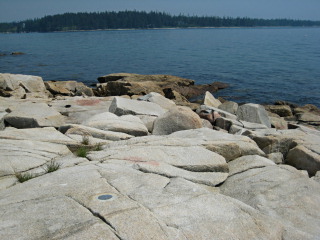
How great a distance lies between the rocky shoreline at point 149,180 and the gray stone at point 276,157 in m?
0.06

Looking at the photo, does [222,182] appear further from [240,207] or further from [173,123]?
[173,123]

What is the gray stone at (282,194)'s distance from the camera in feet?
16.5

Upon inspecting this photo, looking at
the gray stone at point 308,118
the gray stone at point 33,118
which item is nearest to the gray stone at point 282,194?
the gray stone at point 33,118

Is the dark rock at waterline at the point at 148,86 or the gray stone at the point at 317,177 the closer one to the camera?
the gray stone at the point at 317,177

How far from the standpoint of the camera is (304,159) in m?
8.48

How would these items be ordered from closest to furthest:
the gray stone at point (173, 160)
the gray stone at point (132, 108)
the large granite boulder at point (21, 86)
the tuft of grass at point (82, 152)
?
1. the gray stone at point (173, 160)
2. the tuft of grass at point (82, 152)
3. the gray stone at point (132, 108)
4. the large granite boulder at point (21, 86)

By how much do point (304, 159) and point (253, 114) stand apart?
Result: 5203 mm

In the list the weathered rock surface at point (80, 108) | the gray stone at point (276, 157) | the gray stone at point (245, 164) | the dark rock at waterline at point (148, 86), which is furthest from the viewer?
the dark rock at waterline at point (148, 86)

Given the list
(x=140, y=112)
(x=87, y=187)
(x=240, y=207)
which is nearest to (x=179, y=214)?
(x=240, y=207)

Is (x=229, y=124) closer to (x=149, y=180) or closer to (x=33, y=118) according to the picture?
(x=33, y=118)

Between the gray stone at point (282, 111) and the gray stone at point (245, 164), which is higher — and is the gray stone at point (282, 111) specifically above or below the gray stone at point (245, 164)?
below

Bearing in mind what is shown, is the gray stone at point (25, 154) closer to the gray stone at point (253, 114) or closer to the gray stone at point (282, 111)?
the gray stone at point (253, 114)

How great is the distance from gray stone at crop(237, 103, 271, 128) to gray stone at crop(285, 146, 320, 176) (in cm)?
452

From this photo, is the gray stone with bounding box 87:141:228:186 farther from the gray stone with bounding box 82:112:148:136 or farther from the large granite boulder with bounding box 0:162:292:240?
the gray stone with bounding box 82:112:148:136
